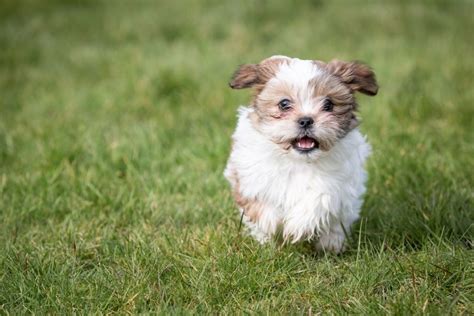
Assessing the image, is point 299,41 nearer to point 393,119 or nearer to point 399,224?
point 393,119

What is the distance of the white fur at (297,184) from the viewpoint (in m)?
3.87

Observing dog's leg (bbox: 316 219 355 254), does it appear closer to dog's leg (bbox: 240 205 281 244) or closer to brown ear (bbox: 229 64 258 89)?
dog's leg (bbox: 240 205 281 244)

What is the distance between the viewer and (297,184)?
12.7ft

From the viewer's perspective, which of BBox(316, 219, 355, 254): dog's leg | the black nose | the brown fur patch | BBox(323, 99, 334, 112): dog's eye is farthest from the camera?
BBox(316, 219, 355, 254): dog's leg

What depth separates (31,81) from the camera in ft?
26.4

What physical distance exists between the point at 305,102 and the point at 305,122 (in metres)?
0.13

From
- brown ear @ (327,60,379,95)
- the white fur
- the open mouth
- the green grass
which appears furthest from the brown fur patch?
the green grass

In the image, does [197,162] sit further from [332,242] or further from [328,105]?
[328,105]

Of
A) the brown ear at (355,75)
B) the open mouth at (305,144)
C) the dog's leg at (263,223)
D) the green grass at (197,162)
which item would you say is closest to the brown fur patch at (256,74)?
the brown ear at (355,75)

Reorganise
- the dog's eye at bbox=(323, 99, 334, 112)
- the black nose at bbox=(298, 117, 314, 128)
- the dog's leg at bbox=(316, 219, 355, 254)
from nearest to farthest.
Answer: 1. the black nose at bbox=(298, 117, 314, 128)
2. the dog's eye at bbox=(323, 99, 334, 112)
3. the dog's leg at bbox=(316, 219, 355, 254)

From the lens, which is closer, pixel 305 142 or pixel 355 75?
pixel 305 142

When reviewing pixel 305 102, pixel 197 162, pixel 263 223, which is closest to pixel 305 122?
pixel 305 102

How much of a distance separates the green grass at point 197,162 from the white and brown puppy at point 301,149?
0.64 ft

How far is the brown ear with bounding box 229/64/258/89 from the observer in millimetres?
3917
